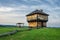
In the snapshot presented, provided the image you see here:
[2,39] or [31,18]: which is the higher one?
[31,18]

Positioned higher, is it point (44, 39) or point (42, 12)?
point (42, 12)

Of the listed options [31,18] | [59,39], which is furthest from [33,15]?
[59,39]

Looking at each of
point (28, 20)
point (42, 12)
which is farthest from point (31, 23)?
point (42, 12)

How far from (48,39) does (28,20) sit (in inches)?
1447

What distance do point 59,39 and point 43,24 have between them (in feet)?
117

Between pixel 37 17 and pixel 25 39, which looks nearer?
pixel 25 39

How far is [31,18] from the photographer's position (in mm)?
56156

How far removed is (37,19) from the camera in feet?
175

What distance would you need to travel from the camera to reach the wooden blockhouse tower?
5391 cm

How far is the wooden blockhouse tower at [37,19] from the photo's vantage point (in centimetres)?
5391

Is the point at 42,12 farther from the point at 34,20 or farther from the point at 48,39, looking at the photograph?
the point at 48,39

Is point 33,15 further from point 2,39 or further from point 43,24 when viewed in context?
point 2,39

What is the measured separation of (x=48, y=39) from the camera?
802 inches

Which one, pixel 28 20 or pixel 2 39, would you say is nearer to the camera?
pixel 2 39
